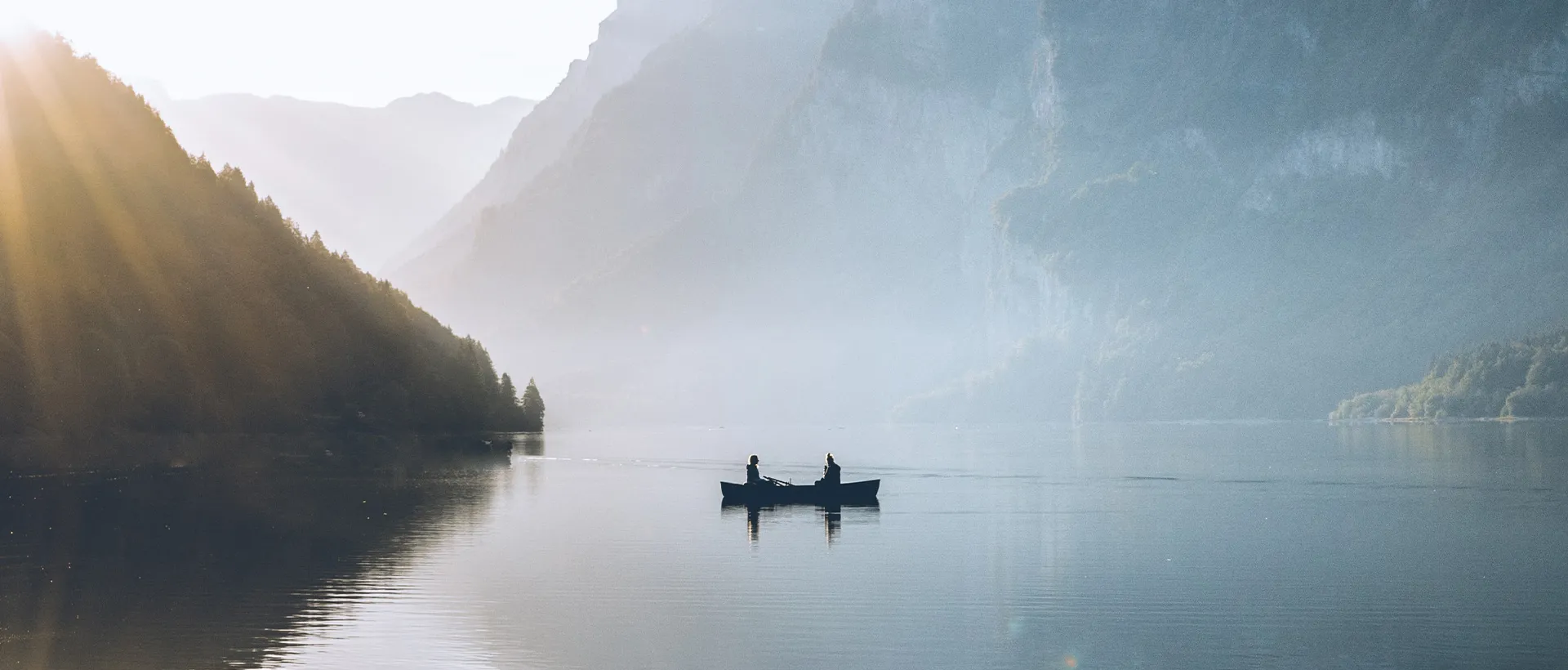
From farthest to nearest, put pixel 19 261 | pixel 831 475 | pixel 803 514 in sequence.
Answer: pixel 19 261 < pixel 831 475 < pixel 803 514

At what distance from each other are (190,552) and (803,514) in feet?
118

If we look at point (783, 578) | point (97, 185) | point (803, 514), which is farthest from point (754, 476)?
point (97, 185)

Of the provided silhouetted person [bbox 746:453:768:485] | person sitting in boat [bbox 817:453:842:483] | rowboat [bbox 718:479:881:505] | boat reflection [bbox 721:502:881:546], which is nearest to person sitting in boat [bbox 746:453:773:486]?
silhouetted person [bbox 746:453:768:485]

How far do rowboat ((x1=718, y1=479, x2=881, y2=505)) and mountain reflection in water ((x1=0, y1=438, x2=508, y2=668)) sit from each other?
1510cm

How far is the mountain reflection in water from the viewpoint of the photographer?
1676 inches

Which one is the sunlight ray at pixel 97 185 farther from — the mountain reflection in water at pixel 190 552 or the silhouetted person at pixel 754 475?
the silhouetted person at pixel 754 475

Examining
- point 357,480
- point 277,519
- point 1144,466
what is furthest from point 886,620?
point 1144,466

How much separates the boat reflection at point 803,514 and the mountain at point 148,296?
218 feet

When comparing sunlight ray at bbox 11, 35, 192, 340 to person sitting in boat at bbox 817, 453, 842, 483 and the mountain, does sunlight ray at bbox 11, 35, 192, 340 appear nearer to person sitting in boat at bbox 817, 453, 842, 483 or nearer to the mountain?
the mountain

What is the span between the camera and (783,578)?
189 ft

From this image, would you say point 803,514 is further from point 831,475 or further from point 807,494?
point 831,475

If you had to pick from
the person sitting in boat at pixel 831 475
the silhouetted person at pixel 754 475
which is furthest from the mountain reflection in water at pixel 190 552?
the person sitting in boat at pixel 831 475

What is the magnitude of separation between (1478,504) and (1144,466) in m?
59.4

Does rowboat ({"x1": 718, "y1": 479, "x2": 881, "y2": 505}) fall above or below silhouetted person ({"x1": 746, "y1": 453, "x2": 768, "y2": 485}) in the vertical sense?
below
